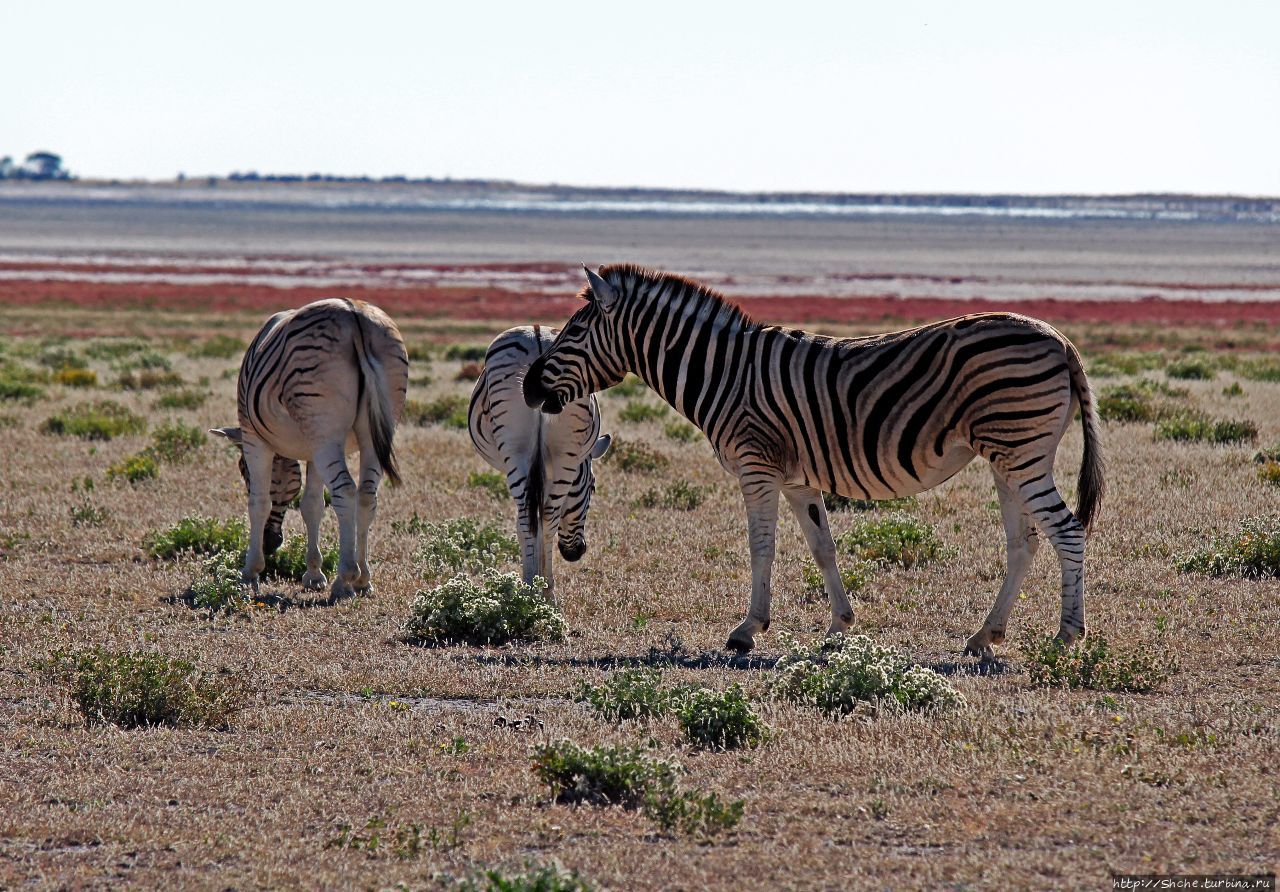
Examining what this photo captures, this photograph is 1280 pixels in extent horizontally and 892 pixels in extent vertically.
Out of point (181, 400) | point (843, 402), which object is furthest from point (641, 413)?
point (843, 402)

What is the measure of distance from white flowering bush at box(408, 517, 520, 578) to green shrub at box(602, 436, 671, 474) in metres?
4.08

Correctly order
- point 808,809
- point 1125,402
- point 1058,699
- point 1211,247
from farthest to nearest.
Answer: point 1211,247
point 1125,402
point 1058,699
point 808,809

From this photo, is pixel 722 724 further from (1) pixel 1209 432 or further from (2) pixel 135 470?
(1) pixel 1209 432

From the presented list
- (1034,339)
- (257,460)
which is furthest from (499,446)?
(1034,339)

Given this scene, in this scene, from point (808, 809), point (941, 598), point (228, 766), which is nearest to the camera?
point (808, 809)

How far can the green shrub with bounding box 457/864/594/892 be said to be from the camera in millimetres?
4988

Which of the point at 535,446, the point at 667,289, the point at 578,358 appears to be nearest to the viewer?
the point at 667,289

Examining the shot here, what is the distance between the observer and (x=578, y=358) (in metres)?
9.88

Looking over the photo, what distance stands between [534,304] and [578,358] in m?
44.3

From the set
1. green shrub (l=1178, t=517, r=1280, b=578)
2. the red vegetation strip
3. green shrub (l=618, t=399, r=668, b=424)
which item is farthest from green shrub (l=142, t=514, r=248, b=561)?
the red vegetation strip

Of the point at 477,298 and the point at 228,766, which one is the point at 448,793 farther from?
the point at 477,298

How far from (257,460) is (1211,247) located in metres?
129

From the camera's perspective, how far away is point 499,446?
422 inches

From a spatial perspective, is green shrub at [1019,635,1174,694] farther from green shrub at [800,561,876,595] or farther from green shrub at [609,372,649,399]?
green shrub at [609,372,649,399]
